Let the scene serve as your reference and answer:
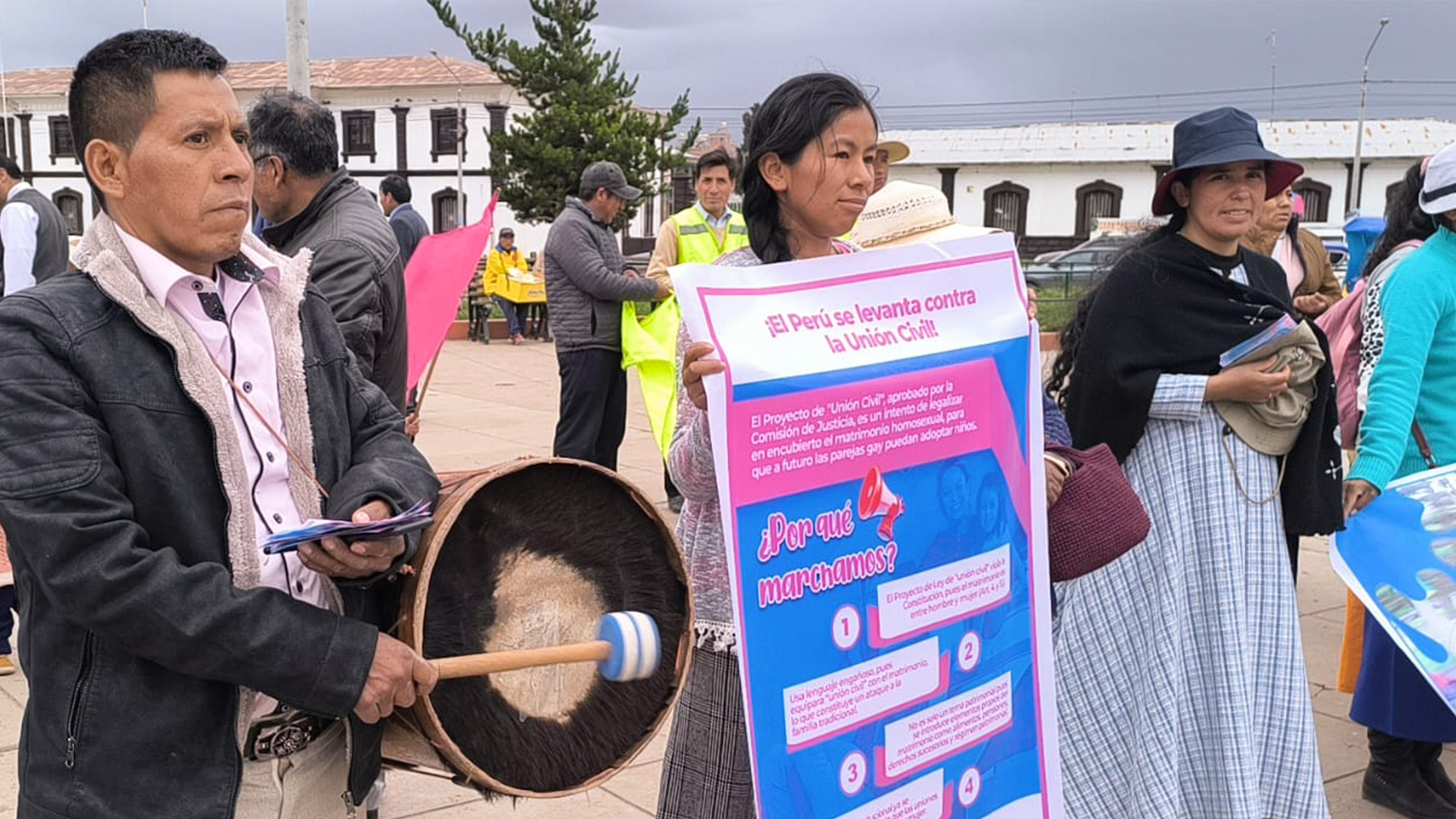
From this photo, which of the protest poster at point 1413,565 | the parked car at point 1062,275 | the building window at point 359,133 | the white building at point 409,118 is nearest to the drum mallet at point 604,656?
the protest poster at point 1413,565

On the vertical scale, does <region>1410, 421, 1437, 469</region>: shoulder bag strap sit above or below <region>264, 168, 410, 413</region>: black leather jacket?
below

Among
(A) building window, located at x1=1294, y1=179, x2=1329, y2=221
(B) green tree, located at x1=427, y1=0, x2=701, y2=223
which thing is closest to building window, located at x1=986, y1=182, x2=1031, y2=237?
(A) building window, located at x1=1294, y1=179, x2=1329, y2=221

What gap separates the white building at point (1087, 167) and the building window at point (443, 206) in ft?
68.5

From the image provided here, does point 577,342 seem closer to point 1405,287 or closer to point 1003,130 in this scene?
point 1405,287

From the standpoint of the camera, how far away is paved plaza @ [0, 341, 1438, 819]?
3816 millimetres

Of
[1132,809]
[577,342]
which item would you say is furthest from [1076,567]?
[577,342]

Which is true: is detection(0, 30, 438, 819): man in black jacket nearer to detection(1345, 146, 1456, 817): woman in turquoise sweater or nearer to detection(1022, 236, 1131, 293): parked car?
detection(1345, 146, 1456, 817): woman in turquoise sweater

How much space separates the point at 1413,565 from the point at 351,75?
6121 cm

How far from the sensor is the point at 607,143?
116 ft

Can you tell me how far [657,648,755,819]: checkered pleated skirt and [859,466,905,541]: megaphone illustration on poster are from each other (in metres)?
0.41

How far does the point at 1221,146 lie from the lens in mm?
3207

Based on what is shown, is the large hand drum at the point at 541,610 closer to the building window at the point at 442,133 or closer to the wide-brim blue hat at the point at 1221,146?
the wide-brim blue hat at the point at 1221,146

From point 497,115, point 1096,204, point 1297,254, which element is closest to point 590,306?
point 1297,254

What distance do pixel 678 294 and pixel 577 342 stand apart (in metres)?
4.59
